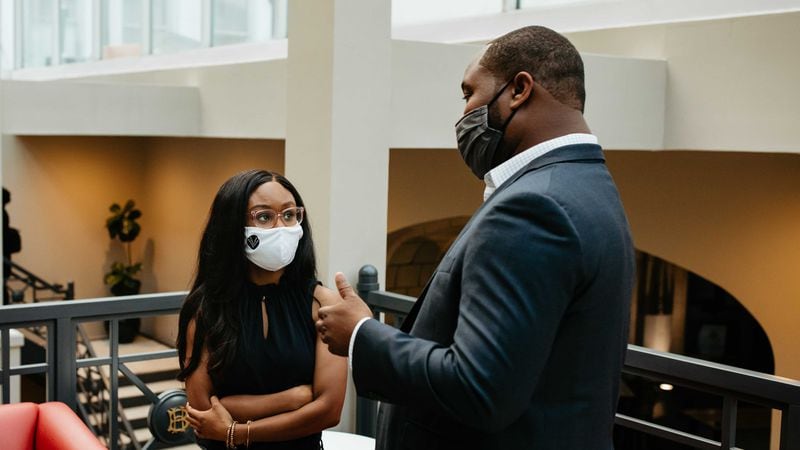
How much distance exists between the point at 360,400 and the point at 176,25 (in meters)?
8.12

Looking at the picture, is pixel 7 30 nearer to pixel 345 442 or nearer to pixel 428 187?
pixel 428 187

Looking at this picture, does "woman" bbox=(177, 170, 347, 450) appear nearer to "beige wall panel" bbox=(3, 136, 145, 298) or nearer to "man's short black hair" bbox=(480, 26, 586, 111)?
"man's short black hair" bbox=(480, 26, 586, 111)

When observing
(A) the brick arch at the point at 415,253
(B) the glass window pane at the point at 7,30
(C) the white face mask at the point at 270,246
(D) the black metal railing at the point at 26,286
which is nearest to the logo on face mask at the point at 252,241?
(C) the white face mask at the point at 270,246

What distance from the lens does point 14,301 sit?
11.0 metres

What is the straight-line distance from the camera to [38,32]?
14508 millimetres

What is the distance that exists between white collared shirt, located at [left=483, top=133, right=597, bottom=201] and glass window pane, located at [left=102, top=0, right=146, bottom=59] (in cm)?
1092

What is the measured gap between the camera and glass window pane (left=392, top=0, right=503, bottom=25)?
766 centimetres

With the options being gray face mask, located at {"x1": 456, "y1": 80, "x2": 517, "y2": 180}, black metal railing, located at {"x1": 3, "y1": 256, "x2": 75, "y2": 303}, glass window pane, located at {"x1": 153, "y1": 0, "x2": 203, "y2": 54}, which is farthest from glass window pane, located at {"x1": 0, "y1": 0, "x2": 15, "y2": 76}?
gray face mask, located at {"x1": 456, "y1": 80, "x2": 517, "y2": 180}

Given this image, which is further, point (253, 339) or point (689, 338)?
point (689, 338)

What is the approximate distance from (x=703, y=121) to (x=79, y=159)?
359 inches

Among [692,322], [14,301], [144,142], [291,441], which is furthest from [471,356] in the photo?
[144,142]

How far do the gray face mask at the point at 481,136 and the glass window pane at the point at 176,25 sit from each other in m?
9.46

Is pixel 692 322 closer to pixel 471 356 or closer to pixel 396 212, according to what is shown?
pixel 396 212

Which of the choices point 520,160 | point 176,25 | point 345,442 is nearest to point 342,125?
point 345,442
